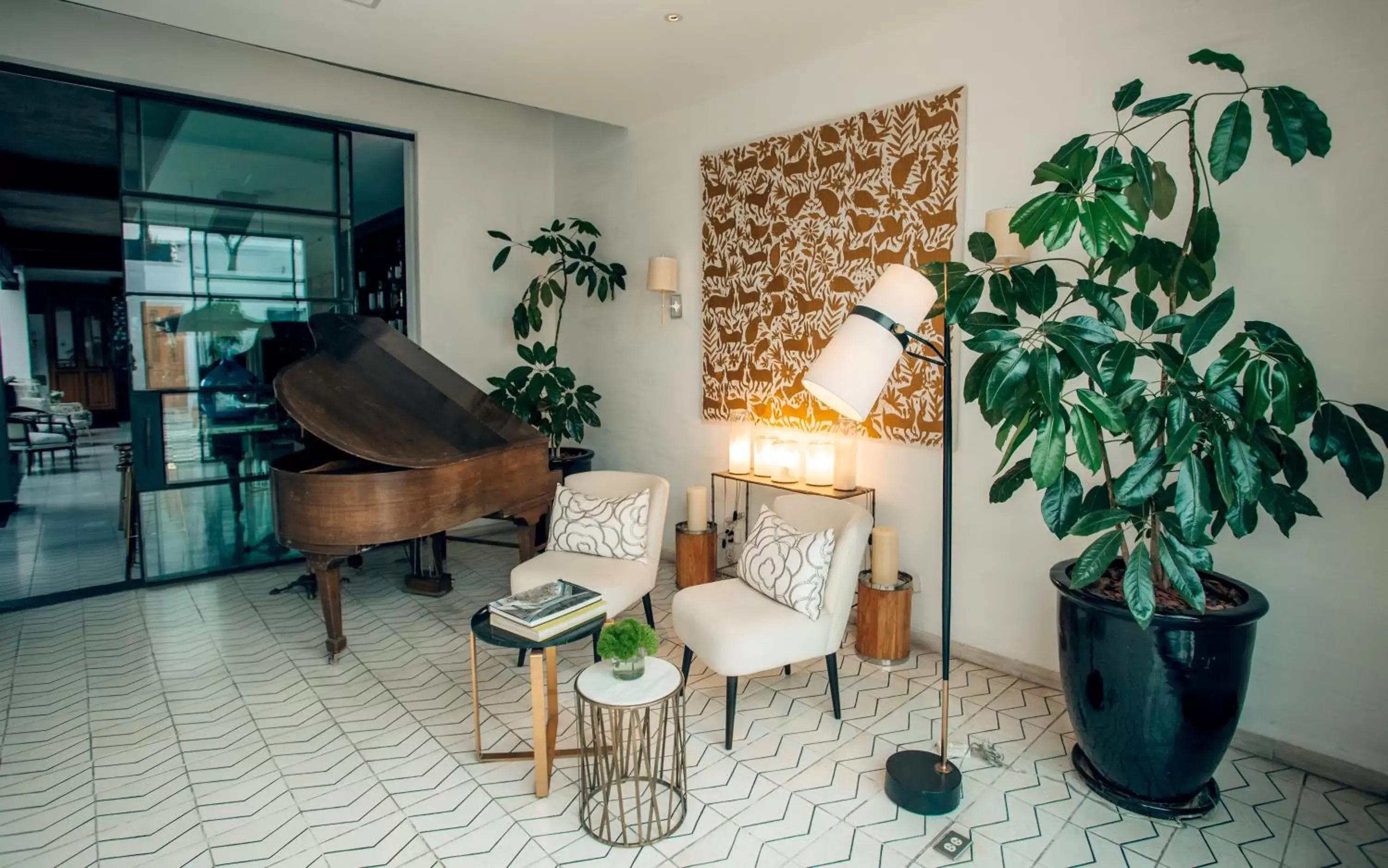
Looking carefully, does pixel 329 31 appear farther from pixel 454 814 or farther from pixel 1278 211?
pixel 1278 211

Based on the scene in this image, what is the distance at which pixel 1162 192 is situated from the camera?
7.83ft

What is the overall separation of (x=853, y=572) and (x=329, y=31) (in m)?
3.58

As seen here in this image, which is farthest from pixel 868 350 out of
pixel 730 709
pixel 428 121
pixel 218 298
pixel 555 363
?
pixel 428 121

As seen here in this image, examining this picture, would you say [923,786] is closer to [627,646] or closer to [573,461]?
[627,646]

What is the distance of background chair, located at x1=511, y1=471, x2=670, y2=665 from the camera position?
11.0 ft

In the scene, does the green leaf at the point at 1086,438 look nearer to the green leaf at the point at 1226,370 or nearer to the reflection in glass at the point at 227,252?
the green leaf at the point at 1226,370

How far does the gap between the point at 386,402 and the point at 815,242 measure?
2.40 metres

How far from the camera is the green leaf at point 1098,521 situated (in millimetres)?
2219

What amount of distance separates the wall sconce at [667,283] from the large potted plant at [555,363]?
1.61 feet

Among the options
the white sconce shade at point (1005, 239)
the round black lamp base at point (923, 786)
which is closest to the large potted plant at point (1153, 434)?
the round black lamp base at point (923, 786)

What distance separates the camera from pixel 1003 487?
255 centimetres

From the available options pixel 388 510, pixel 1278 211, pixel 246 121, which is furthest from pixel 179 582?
pixel 1278 211

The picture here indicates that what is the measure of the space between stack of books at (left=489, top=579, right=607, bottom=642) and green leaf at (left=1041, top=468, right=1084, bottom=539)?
5.15 ft

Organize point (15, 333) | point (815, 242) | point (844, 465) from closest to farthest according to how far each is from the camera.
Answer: point (844, 465)
point (815, 242)
point (15, 333)
